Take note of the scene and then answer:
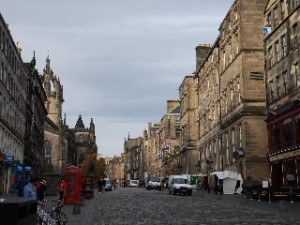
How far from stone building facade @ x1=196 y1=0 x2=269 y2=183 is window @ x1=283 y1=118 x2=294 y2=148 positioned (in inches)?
393

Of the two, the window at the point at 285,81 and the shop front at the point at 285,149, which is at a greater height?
the window at the point at 285,81

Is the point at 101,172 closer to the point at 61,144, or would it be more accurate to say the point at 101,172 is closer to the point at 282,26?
the point at 61,144

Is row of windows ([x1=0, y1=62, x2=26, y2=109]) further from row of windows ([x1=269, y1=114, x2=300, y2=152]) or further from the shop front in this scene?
row of windows ([x1=269, y1=114, x2=300, y2=152])

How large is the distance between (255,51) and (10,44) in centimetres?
2513

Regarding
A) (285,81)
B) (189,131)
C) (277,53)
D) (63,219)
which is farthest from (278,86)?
(189,131)

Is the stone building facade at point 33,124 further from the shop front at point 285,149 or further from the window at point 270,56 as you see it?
the window at point 270,56

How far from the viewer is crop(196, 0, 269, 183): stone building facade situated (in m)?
49.3

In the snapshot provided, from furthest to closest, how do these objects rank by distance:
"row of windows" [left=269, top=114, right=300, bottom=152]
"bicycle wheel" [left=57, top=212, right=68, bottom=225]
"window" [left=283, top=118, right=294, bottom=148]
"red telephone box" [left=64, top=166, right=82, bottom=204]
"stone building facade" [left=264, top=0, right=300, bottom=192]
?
"window" [left=283, top=118, right=294, bottom=148], "stone building facade" [left=264, top=0, right=300, bottom=192], "row of windows" [left=269, top=114, right=300, bottom=152], "red telephone box" [left=64, top=166, right=82, bottom=204], "bicycle wheel" [left=57, top=212, right=68, bottom=225]

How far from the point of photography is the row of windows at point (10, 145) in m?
42.3

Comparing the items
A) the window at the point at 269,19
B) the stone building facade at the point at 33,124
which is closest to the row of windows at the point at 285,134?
the window at the point at 269,19

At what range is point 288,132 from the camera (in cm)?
3844

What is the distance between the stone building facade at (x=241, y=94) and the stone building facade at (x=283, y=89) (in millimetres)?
5767

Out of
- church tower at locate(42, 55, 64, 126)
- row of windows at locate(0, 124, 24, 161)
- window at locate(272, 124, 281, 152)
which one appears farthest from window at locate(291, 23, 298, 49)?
church tower at locate(42, 55, 64, 126)

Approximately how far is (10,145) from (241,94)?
2424 cm
